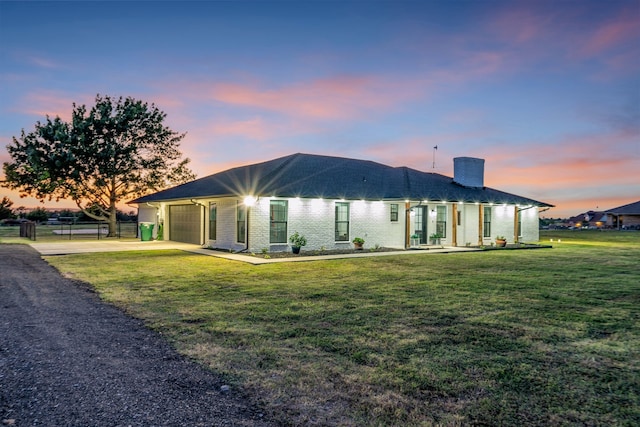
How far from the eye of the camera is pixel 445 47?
14.6 m

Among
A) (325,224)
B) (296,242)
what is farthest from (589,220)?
(296,242)

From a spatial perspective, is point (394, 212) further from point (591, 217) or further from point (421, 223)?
point (591, 217)

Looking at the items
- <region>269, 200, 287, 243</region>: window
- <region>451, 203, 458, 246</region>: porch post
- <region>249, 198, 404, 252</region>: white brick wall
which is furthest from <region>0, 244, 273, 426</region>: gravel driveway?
<region>451, 203, 458, 246</region>: porch post

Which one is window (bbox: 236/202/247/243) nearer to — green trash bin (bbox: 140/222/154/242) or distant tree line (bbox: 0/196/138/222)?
green trash bin (bbox: 140/222/154/242)

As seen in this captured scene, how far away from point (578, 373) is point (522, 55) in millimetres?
14257

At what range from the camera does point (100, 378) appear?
377 centimetres

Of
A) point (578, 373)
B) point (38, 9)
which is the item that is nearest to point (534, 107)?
point (578, 373)

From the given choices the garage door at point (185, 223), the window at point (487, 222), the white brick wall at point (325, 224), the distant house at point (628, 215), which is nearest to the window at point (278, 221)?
the white brick wall at point (325, 224)

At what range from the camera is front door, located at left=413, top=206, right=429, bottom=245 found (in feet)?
67.9

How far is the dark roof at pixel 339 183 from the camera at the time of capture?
1738 centimetres

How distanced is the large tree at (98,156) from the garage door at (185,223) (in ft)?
27.1

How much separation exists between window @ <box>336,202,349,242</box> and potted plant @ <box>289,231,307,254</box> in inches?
81.0

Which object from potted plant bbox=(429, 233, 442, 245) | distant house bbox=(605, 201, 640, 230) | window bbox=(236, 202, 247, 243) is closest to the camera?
window bbox=(236, 202, 247, 243)

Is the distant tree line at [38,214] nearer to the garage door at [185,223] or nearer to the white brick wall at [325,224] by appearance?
the garage door at [185,223]
